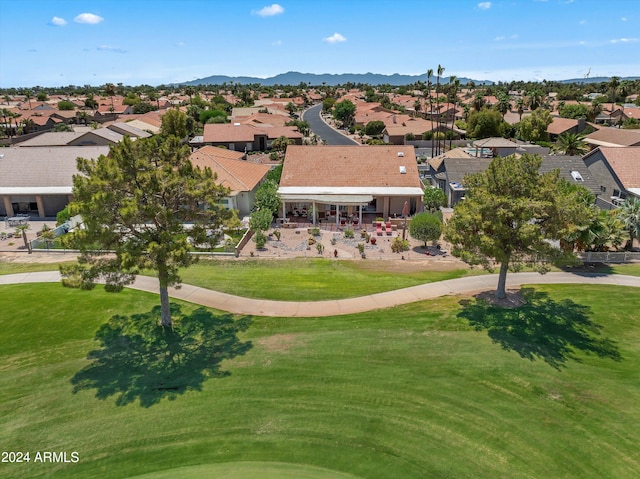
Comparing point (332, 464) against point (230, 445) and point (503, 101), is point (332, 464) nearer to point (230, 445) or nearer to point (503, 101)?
point (230, 445)

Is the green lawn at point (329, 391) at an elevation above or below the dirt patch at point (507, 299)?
below

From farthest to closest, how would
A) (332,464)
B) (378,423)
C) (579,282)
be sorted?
(579,282)
(378,423)
(332,464)

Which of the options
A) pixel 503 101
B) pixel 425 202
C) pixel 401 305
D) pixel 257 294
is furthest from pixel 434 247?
pixel 503 101

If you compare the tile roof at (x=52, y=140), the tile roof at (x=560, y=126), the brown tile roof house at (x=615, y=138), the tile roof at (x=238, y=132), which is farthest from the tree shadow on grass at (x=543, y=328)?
the tile roof at (x=560, y=126)

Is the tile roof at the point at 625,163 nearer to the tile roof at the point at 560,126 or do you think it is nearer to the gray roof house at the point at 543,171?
the gray roof house at the point at 543,171

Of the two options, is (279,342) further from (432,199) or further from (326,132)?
(326,132)

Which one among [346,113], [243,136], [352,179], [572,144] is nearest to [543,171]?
[572,144]
